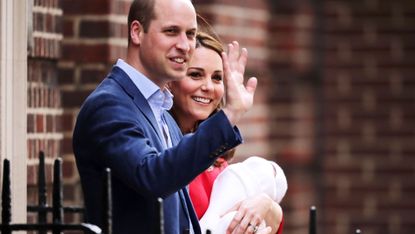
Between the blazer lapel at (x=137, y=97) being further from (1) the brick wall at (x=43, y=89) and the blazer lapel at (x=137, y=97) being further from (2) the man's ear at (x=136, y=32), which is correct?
(1) the brick wall at (x=43, y=89)

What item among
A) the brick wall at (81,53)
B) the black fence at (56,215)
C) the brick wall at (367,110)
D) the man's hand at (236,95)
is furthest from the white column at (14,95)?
the brick wall at (367,110)

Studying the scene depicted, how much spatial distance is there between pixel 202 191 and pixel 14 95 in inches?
25.4

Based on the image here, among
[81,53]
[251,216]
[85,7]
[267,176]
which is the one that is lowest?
[251,216]

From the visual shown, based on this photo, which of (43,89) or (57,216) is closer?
(57,216)

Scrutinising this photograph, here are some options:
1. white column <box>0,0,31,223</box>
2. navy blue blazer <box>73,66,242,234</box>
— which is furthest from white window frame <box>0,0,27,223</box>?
navy blue blazer <box>73,66,242,234</box>

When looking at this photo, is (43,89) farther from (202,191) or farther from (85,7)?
(202,191)

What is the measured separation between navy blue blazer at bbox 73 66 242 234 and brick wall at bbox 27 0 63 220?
1666mm

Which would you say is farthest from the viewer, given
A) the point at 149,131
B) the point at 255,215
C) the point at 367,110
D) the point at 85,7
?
the point at 367,110

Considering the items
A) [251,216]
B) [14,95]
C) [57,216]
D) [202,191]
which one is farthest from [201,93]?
[57,216]

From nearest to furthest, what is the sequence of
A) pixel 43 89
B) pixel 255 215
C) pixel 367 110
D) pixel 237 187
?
pixel 255 215, pixel 237 187, pixel 43 89, pixel 367 110

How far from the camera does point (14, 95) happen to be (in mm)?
4930

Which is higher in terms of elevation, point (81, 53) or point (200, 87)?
point (81, 53)

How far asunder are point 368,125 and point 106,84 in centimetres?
585

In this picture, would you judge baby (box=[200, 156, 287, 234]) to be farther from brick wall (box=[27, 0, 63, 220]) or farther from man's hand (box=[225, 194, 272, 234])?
brick wall (box=[27, 0, 63, 220])
